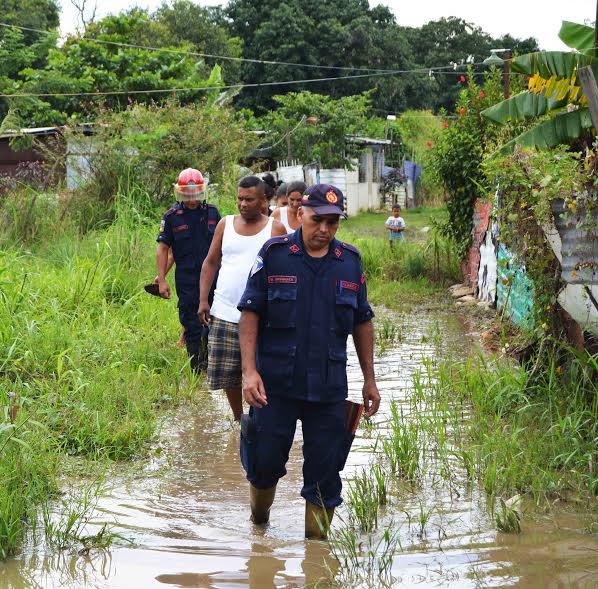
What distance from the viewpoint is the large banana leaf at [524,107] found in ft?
34.7

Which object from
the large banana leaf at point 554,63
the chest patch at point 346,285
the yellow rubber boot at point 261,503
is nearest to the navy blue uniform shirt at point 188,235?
the yellow rubber boot at point 261,503

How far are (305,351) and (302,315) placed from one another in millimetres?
173

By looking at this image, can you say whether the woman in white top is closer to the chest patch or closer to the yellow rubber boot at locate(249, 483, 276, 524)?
the yellow rubber boot at locate(249, 483, 276, 524)

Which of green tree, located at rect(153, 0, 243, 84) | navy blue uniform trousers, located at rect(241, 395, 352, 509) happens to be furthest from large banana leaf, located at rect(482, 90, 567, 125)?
green tree, located at rect(153, 0, 243, 84)

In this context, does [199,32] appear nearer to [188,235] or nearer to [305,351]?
[188,235]

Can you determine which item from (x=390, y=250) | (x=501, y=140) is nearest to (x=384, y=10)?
(x=390, y=250)

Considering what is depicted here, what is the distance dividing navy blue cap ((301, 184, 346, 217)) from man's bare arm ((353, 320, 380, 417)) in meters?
0.62

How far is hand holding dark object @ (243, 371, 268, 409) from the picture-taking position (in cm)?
461

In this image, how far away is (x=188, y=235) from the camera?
8297 millimetres

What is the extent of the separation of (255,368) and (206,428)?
114 inches

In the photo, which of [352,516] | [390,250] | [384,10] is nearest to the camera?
[352,516]

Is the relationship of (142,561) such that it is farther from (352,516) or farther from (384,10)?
(384,10)

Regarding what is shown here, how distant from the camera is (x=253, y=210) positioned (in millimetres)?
6480

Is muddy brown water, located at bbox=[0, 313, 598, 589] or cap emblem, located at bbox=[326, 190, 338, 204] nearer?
muddy brown water, located at bbox=[0, 313, 598, 589]
